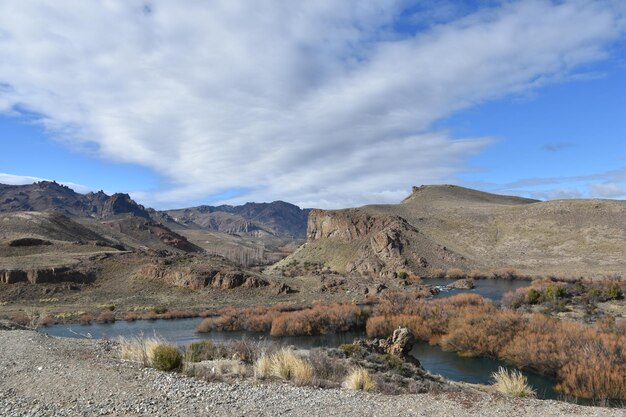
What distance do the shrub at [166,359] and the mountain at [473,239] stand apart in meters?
63.4

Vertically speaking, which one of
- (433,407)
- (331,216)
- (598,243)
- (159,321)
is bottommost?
(159,321)

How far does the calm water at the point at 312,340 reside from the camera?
2081cm

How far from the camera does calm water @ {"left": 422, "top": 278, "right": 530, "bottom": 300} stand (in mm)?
51287

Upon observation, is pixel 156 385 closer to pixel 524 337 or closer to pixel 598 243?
pixel 524 337

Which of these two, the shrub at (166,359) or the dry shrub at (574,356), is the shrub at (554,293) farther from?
the shrub at (166,359)

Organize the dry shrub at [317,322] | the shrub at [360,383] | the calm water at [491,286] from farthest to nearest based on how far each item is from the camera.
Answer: the calm water at [491,286] < the dry shrub at [317,322] < the shrub at [360,383]

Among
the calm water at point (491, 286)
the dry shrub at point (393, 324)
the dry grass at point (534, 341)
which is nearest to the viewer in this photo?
the dry grass at point (534, 341)

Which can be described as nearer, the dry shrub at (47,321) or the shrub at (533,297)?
the dry shrub at (47,321)

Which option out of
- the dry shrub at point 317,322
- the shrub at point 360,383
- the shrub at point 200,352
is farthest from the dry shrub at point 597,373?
the dry shrub at point 317,322

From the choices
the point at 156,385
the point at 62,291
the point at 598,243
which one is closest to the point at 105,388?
the point at 156,385

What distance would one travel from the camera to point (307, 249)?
99.1m

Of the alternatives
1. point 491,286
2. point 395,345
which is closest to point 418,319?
point 395,345

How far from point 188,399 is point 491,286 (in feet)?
183

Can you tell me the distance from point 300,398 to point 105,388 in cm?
466
